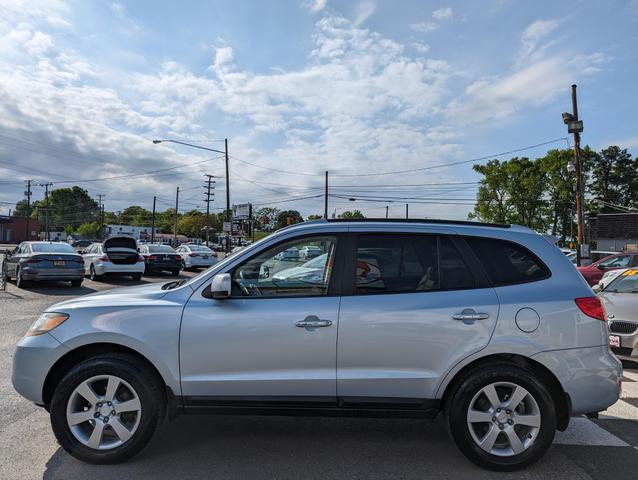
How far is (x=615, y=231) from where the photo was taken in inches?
2183

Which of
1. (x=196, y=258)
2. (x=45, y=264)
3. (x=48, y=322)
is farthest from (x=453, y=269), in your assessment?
(x=196, y=258)

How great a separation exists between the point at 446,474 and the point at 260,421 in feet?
5.81

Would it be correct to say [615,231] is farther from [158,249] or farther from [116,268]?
[116,268]

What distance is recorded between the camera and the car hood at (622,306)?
6457mm

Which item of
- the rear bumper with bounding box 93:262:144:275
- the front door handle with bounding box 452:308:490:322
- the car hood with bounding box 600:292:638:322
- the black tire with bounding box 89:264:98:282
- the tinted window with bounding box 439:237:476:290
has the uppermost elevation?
the tinted window with bounding box 439:237:476:290

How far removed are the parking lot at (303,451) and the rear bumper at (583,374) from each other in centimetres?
52

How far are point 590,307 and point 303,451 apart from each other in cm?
245

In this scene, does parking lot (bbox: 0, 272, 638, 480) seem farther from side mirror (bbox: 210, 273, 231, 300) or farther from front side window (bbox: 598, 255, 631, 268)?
front side window (bbox: 598, 255, 631, 268)

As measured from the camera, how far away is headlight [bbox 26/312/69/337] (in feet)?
11.5

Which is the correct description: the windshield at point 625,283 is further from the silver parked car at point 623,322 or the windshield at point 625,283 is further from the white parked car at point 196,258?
the white parked car at point 196,258

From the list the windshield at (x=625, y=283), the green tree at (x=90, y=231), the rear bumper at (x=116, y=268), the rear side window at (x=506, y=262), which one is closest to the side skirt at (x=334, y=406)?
the rear side window at (x=506, y=262)

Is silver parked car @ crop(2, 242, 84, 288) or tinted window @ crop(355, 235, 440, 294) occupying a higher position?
tinted window @ crop(355, 235, 440, 294)

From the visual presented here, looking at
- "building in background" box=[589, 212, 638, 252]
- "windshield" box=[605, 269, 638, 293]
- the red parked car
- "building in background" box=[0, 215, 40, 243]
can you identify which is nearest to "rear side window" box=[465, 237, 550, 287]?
"windshield" box=[605, 269, 638, 293]

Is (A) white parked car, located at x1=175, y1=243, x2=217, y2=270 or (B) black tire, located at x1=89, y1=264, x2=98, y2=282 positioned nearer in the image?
(B) black tire, located at x1=89, y1=264, x2=98, y2=282
